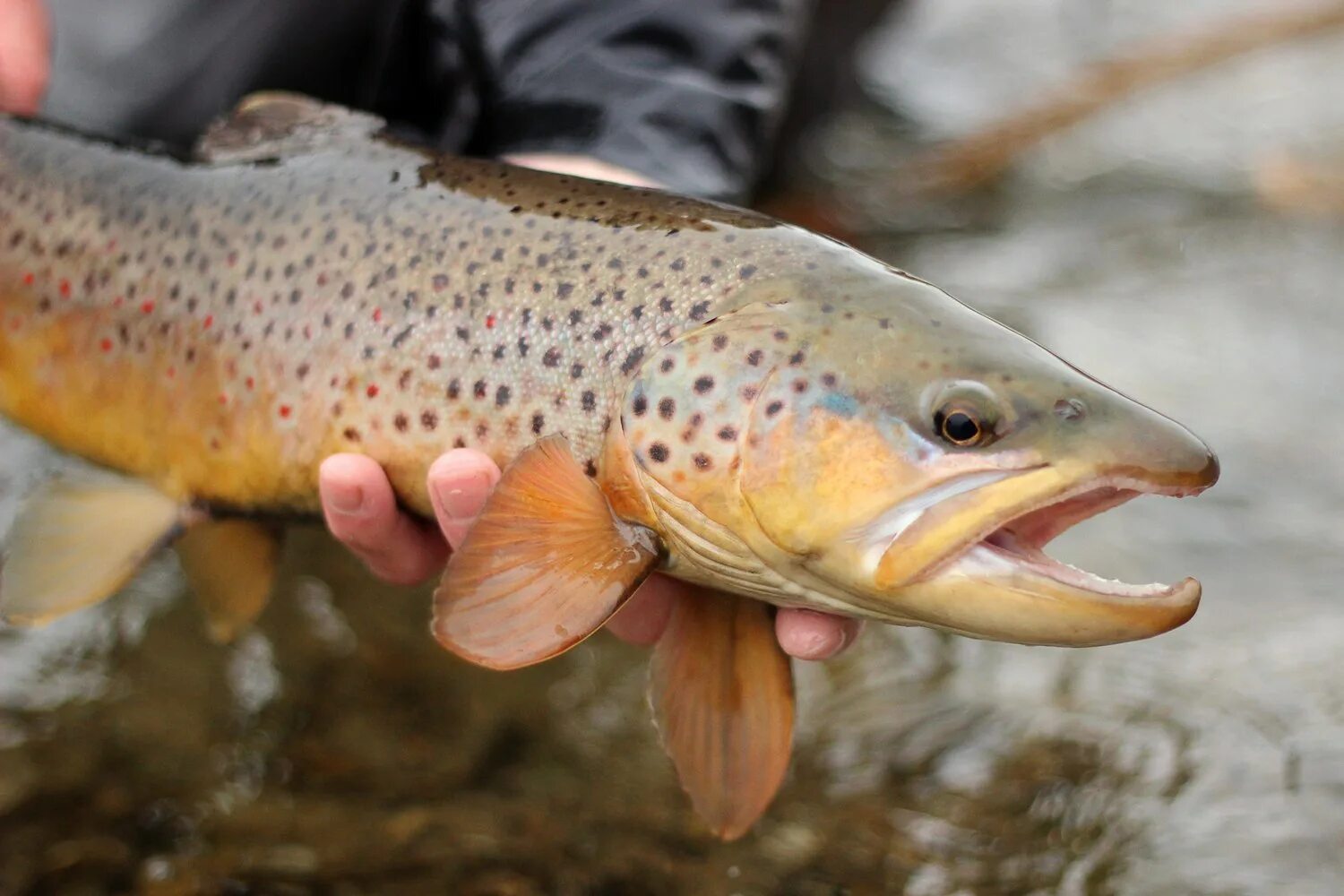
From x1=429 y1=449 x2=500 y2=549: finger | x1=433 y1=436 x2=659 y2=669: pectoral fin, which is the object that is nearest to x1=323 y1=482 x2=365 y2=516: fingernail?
x1=429 y1=449 x2=500 y2=549: finger

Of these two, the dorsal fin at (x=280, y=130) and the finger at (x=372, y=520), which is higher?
the dorsal fin at (x=280, y=130)

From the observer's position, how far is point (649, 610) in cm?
236

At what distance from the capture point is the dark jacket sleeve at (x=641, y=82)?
9.79 feet

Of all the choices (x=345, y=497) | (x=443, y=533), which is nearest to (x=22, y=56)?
(x=345, y=497)

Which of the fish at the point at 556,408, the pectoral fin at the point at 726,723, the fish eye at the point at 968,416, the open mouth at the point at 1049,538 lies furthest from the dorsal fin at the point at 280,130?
the open mouth at the point at 1049,538

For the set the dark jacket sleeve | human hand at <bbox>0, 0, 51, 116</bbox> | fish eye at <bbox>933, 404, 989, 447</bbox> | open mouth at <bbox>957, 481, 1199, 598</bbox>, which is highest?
the dark jacket sleeve

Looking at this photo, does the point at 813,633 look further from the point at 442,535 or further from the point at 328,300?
the point at 328,300

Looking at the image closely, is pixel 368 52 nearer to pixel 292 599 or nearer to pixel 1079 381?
pixel 292 599

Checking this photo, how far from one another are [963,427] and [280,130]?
1.49 meters

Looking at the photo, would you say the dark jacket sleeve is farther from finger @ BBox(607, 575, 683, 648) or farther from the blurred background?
the blurred background

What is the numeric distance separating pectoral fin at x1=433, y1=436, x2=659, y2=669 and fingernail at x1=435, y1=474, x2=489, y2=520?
0.43 ft

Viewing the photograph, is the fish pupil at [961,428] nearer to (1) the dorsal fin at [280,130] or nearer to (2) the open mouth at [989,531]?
(2) the open mouth at [989,531]

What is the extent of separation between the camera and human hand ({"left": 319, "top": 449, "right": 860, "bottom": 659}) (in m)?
2.05

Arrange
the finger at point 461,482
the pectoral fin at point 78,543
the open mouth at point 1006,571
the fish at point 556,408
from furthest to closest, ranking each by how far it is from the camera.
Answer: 1. the pectoral fin at point 78,543
2. the finger at point 461,482
3. the fish at point 556,408
4. the open mouth at point 1006,571
